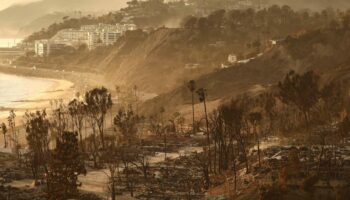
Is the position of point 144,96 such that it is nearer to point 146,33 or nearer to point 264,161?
point 146,33

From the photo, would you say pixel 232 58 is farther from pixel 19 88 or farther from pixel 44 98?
pixel 19 88

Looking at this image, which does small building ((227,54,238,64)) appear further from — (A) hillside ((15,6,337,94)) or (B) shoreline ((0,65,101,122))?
(B) shoreline ((0,65,101,122))

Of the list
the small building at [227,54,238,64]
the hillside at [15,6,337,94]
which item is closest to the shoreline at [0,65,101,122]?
the hillside at [15,6,337,94]

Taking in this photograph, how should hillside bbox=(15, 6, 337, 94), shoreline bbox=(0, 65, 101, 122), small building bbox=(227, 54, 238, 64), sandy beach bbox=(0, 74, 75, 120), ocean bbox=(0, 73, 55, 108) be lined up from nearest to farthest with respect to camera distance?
sandy beach bbox=(0, 74, 75, 120)
shoreline bbox=(0, 65, 101, 122)
small building bbox=(227, 54, 238, 64)
ocean bbox=(0, 73, 55, 108)
hillside bbox=(15, 6, 337, 94)

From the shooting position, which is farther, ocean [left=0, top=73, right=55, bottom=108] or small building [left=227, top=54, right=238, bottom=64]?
ocean [left=0, top=73, right=55, bottom=108]

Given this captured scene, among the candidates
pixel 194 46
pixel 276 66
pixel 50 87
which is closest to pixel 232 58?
pixel 276 66

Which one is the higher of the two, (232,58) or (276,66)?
(232,58)
